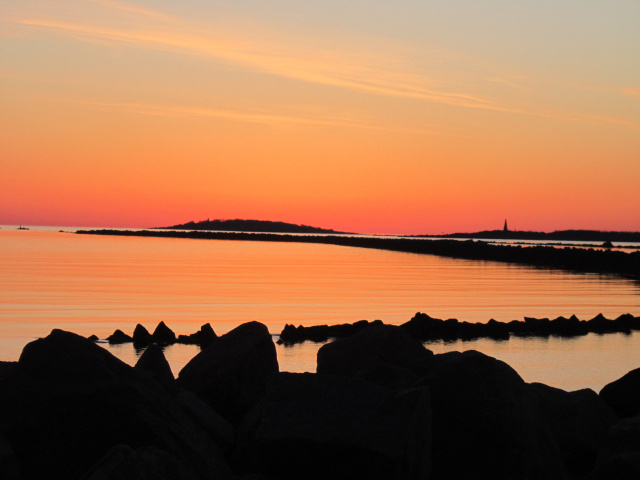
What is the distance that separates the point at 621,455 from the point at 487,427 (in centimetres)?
95

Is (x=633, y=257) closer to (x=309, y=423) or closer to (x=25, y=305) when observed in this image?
(x=25, y=305)

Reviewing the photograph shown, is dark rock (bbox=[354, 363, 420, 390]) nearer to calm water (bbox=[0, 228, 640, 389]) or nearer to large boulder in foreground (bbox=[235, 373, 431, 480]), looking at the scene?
large boulder in foreground (bbox=[235, 373, 431, 480])

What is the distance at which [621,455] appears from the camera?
208 inches

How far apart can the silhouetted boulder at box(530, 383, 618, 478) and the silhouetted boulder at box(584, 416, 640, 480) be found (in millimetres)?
785

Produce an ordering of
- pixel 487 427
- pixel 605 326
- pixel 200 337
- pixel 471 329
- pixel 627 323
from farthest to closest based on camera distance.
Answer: pixel 627 323, pixel 605 326, pixel 471 329, pixel 200 337, pixel 487 427

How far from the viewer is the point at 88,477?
4.14 meters

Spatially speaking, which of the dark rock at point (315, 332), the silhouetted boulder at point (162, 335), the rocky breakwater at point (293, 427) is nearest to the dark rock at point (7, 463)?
the rocky breakwater at point (293, 427)

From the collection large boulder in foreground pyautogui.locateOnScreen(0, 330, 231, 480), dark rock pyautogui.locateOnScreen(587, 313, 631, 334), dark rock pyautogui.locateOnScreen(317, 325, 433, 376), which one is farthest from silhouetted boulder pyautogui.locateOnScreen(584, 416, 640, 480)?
dark rock pyautogui.locateOnScreen(587, 313, 631, 334)

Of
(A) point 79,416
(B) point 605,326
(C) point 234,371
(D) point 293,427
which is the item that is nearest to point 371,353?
(C) point 234,371

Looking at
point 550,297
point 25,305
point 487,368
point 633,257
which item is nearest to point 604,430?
point 487,368

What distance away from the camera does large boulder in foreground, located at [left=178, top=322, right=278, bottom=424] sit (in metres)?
7.30

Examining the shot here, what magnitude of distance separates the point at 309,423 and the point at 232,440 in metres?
1.14

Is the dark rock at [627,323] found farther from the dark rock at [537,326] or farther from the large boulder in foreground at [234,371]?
the large boulder in foreground at [234,371]

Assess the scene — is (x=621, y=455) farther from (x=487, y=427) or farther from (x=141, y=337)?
(x=141, y=337)
